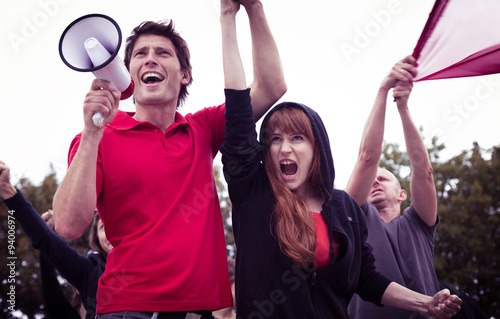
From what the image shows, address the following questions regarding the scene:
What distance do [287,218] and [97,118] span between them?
1.11 meters

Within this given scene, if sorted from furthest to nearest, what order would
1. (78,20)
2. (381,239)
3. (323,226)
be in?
1. (381,239)
2. (323,226)
3. (78,20)

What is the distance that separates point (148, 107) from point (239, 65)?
0.54 metres

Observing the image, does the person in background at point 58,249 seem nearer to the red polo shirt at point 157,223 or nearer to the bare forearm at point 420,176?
the red polo shirt at point 157,223

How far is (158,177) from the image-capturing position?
2.39 meters

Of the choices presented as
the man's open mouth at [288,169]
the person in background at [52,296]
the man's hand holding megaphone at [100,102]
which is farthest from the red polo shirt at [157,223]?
the person in background at [52,296]

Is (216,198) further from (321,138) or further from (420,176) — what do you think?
(420,176)

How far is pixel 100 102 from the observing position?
2.19 m

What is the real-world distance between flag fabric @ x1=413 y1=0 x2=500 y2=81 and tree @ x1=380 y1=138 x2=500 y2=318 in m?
14.7

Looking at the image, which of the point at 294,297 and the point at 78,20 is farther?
the point at 294,297

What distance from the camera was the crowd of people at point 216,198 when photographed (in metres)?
2.21

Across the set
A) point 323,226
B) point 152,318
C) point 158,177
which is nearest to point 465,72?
point 323,226

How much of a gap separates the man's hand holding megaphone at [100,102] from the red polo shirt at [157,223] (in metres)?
0.26

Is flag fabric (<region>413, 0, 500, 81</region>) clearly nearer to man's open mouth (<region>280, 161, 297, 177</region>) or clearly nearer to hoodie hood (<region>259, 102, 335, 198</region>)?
hoodie hood (<region>259, 102, 335, 198</region>)

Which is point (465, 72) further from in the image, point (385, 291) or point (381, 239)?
point (385, 291)
